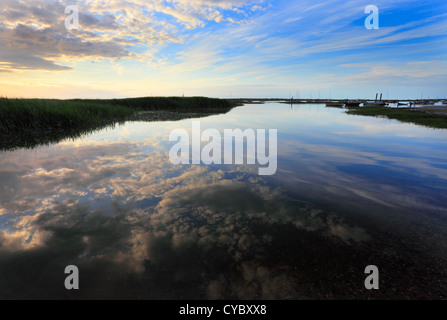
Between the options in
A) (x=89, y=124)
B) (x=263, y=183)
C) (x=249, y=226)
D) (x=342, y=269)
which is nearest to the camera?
(x=342, y=269)

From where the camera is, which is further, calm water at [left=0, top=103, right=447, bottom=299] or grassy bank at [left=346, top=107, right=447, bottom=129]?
grassy bank at [left=346, top=107, right=447, bottom=129]

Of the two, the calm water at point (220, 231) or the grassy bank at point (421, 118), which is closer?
the calm water at point (220, 231)

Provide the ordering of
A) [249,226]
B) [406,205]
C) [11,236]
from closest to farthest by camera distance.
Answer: [11,236], [249,226], [406,205]

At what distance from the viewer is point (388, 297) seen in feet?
8.10

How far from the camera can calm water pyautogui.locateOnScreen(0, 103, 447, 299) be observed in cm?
262

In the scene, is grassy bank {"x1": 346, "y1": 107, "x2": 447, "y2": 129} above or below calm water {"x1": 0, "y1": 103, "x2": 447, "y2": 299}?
above

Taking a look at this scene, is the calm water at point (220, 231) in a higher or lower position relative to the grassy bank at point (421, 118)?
lower

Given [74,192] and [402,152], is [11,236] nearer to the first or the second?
[74,192]

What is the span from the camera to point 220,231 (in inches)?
144

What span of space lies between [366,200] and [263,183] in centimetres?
230

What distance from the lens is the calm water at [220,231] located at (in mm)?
2625

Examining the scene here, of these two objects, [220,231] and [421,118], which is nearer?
[220,231]

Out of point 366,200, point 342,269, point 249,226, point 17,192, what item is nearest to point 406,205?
point 366,200

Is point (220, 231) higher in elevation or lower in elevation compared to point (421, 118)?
lower
